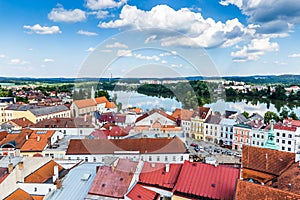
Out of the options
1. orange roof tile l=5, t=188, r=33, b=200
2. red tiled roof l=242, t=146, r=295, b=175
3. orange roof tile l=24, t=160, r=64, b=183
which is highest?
red tiled roof l=242, t=146, r=295, b=175

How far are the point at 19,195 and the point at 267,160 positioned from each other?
33.6 ft

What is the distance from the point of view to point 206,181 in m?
10.2

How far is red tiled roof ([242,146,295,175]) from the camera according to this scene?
10.7m

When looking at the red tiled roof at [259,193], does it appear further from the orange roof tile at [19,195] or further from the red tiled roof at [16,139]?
the red tiled roof at [16,139]

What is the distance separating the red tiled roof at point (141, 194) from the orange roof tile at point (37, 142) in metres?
9.67

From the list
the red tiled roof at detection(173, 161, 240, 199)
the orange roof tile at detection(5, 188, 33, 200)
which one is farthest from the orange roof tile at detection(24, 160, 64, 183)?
the red tiled roof at detection(173, 161, 240, 199)

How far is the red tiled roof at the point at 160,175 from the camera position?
1087cm

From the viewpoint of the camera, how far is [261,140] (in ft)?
78.6

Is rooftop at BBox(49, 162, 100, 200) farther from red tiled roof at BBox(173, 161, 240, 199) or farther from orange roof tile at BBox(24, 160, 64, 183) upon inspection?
red tiled roof at BBox(173, 161, 240, 199)

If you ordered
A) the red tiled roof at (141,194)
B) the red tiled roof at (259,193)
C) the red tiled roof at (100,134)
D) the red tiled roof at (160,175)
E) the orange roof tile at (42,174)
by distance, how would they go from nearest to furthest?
1. the red tiled roof at (259,193)
2. the red tiled roof at (141,194)
3. the red tiled roof at (160,175)
4. the orange roof tile at (42,174)
5. the red tiled roof at (100,134)

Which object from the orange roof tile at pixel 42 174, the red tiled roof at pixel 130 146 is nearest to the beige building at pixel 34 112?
the red tiled roof at pixel 130 146

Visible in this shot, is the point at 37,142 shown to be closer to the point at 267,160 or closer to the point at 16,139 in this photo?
the point at 16,139

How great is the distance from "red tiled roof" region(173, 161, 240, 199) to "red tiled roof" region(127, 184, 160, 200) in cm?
88

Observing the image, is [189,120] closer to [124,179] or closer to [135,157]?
[135,157]
